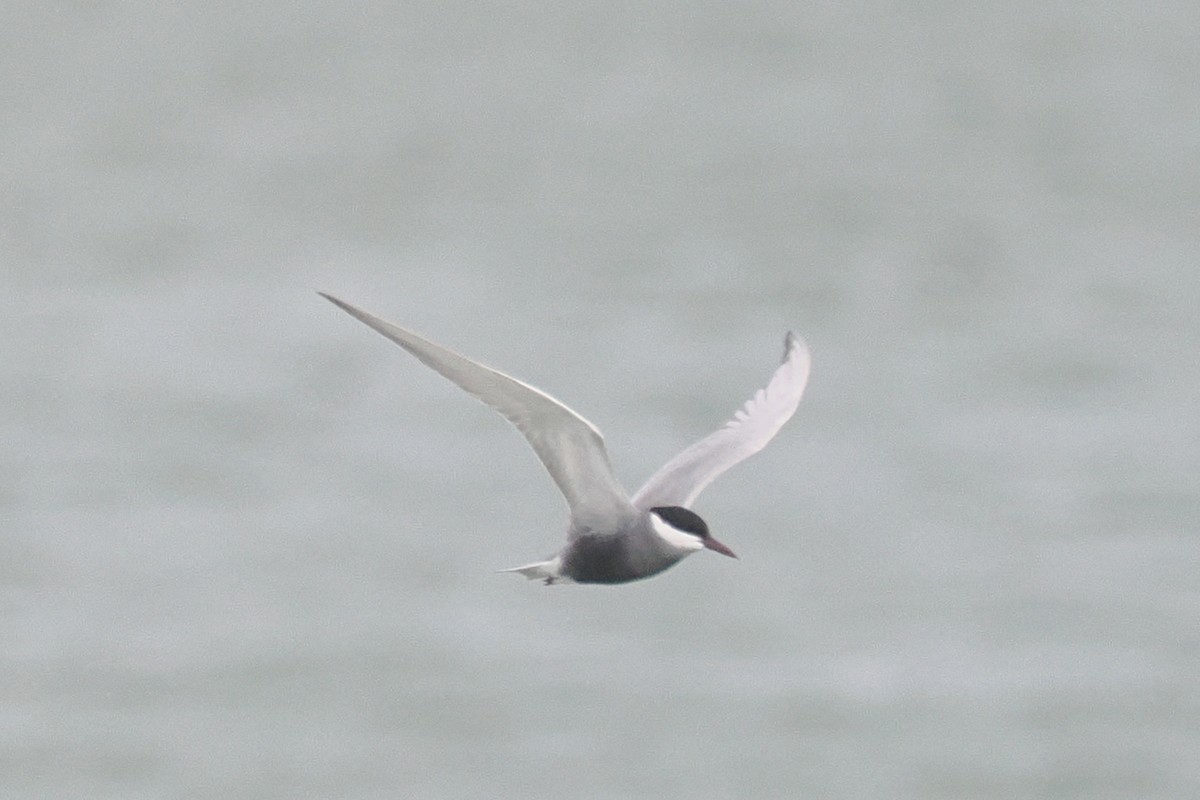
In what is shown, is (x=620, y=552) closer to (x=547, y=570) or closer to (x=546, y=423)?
(x=547, y=570)

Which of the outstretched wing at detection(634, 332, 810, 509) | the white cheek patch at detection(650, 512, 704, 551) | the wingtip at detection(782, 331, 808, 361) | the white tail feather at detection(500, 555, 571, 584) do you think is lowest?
the white tail feather at detection(500, 555, 571, 584)

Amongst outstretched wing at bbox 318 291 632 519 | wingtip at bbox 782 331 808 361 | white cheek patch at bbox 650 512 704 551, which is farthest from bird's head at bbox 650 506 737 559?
wingtip at bbox 782 331 808 361

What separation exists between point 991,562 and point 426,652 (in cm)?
446

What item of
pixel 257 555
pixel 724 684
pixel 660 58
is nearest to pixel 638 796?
pixel 724 684

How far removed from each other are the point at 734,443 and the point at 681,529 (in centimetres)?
131

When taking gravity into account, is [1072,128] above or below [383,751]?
above

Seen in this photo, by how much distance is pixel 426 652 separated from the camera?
16.5 meters

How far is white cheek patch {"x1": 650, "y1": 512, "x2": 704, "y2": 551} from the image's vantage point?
7.71m

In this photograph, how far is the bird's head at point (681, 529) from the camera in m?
7.71

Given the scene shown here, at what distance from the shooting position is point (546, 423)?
714 cm

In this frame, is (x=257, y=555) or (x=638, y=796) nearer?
(x=638, y=796)

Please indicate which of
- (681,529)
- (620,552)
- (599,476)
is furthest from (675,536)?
(599,476)

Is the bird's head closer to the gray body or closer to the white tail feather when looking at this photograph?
the gray body

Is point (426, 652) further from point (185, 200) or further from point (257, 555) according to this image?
point (185, 200)
